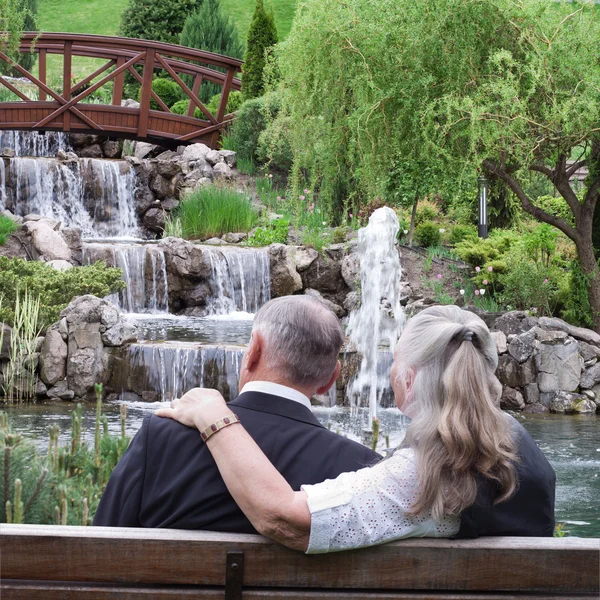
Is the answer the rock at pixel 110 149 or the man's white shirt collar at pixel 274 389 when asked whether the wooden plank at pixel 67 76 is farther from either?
the man's white shirt collar at pixel 274 389

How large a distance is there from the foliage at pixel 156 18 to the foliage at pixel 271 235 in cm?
1963

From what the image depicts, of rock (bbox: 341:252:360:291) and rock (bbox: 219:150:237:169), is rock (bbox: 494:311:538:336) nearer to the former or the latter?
rock (bbox: 341:252:360:291)

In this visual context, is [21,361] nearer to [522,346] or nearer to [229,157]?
[522,346]

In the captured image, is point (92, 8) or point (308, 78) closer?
point (308, 78)

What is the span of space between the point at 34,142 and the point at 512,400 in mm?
14130

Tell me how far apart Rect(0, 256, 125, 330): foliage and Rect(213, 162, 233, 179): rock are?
6528 millimetres

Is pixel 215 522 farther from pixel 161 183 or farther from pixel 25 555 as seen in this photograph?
pixel 161 183

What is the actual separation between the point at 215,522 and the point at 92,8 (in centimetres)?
4612

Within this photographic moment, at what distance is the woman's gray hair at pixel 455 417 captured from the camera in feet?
5.51

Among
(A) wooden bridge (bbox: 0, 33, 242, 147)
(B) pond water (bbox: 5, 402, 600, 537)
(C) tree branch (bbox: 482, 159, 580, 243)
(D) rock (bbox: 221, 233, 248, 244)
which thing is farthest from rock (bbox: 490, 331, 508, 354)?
(A) wooden bridge (bbox: 0, 33, 242, 147)

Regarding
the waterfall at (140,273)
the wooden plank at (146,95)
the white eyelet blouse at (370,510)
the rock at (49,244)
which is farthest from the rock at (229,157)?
the white eyelet blouse at (370,510)

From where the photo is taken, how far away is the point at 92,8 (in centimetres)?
4425

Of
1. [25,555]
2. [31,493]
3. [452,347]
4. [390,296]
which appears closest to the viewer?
[25,555]

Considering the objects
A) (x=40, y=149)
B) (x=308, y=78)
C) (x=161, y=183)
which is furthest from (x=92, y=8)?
(x=308, y=78)
